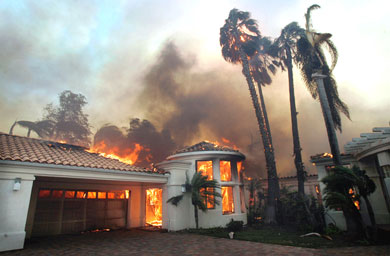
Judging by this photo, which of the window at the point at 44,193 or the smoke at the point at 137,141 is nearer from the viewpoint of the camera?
the window at the point at 44,193

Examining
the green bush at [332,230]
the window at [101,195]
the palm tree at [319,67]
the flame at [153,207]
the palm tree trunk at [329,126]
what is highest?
the palm tree at [319,67]

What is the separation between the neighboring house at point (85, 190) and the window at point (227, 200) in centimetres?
7

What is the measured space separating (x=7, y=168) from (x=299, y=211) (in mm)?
14947

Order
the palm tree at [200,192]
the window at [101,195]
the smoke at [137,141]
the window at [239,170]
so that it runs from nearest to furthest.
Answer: the palm tree at [200,192]
the window at [101,195]
the window at [239,170]
the smoke at [137,141]

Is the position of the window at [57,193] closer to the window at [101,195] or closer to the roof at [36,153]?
the window at [101,195]

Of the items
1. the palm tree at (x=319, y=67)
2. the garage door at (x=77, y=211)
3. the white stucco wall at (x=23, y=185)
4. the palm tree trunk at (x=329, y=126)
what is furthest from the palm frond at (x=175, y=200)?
the palm tree at (x=319, y=67)

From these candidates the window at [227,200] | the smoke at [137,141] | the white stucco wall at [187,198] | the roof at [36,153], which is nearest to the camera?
the roof at [36,153]

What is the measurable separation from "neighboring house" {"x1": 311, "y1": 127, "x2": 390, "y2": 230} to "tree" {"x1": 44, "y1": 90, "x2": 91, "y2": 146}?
125 feet

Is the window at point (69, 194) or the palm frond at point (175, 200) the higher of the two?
the window at point (69, 194)

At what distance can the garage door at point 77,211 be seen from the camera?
39.7 feet

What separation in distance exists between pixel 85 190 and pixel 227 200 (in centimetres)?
955

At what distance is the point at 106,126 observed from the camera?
137ft

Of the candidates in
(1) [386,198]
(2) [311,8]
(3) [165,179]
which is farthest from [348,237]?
(2) [311,8]

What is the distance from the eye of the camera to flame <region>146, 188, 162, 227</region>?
15617 mm
